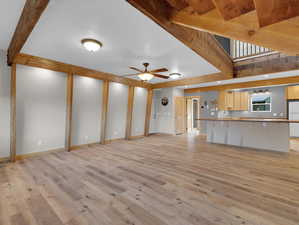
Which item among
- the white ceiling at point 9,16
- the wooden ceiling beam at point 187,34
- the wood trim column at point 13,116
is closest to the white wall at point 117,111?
the wood trim column at point 13,116

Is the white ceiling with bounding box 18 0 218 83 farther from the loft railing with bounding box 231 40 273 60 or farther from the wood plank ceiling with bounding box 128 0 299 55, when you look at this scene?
the loft railing with bounding box 231 40 273 60

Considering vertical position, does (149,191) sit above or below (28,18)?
below

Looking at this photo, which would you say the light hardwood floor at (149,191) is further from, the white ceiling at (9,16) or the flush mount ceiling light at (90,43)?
the white ceiling at (9,16)

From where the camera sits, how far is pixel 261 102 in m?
6.60

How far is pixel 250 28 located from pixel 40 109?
16.1ft

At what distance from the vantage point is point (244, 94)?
22.4ft

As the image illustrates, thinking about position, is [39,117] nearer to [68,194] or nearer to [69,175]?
[69,175]

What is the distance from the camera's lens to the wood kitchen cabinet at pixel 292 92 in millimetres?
5685

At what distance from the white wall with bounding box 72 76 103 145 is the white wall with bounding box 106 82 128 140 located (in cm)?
48

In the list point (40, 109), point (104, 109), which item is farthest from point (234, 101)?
point (40, 109)

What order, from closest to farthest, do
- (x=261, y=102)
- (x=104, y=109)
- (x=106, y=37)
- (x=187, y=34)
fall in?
(x=187, y=34), (x=106, y=37), (x=104, y=109), (x=261, y=102)

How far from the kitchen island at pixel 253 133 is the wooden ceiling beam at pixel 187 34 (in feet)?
6.55

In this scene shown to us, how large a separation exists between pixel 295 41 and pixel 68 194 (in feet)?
10.9

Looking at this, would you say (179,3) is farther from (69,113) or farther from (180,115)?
(180,115)
